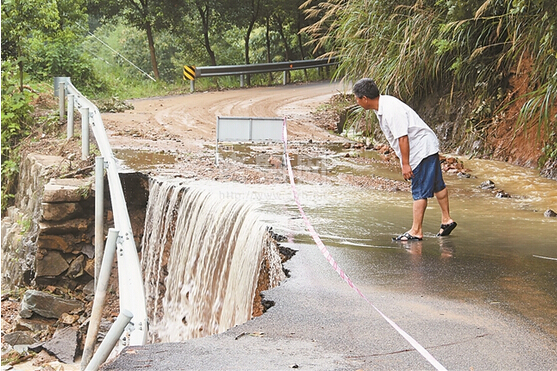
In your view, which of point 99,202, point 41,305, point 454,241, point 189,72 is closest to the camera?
point 454,241

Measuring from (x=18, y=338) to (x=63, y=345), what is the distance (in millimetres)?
833

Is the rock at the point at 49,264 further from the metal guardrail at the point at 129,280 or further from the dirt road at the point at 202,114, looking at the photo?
the metal guardrail at the point at 129,280

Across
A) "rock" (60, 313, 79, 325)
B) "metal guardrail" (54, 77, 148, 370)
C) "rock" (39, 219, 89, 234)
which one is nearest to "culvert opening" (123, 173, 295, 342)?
"rock" (39, 219, 89, 234)

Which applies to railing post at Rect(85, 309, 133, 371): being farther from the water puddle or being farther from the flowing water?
the water puddle

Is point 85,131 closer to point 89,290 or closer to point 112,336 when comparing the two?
point 89,290

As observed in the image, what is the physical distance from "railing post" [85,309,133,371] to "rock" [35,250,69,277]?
8331 millimetres

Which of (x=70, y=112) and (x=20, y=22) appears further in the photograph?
(x=20, y=22)

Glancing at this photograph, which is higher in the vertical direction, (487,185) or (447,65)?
(447,65)

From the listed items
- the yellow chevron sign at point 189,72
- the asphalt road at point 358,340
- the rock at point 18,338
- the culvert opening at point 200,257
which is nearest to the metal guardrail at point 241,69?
the yellow chevron sign at point 189,72

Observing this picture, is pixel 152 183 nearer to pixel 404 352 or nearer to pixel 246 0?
pixel 404 352

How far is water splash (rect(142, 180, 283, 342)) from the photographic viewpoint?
22.6 ft

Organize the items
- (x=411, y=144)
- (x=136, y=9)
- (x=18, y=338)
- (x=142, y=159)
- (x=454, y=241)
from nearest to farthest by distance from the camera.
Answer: (x=411, y=144), (x=454, y=241), (x=18, y=338), (x=142, y=159), (x=136, y=9)

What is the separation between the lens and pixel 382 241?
6.77m

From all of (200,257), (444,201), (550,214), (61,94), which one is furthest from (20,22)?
(550,214)
